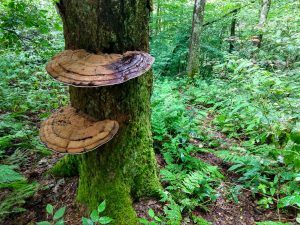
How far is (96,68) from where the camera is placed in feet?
6.30

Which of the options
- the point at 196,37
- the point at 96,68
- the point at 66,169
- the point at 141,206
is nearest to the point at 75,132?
the point at 96,68

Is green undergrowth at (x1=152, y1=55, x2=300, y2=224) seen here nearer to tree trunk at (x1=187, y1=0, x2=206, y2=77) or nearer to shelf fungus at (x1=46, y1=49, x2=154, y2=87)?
shelf fungus at (x1=46, y1=49, x2=154, y2=87)

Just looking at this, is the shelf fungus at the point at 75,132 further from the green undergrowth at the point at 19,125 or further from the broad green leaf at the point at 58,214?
the green undergrowth at the point at 19,125

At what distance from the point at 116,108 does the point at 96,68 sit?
2.13 feet

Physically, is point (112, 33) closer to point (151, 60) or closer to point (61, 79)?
point (151, 60)

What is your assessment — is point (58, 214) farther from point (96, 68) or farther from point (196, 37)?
point (196, 37)

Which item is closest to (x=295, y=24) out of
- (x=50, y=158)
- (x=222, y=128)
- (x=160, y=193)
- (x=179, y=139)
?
(x=222, y=128)

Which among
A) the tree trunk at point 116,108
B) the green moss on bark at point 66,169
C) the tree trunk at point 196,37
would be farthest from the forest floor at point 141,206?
the tree trunk at point 196,37

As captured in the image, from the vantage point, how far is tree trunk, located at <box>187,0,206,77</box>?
9.78 meters

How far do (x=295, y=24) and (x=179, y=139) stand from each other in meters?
5.82

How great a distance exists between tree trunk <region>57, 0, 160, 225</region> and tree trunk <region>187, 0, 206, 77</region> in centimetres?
798

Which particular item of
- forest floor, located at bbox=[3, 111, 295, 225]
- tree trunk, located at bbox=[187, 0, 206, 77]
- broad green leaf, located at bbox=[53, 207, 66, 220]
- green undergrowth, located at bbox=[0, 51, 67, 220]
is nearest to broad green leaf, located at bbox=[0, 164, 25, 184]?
green undergrowth, located at bbox=[0, 51, 67, 220]

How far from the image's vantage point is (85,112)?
8.23 ft

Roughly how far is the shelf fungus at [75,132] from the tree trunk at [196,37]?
871cm
